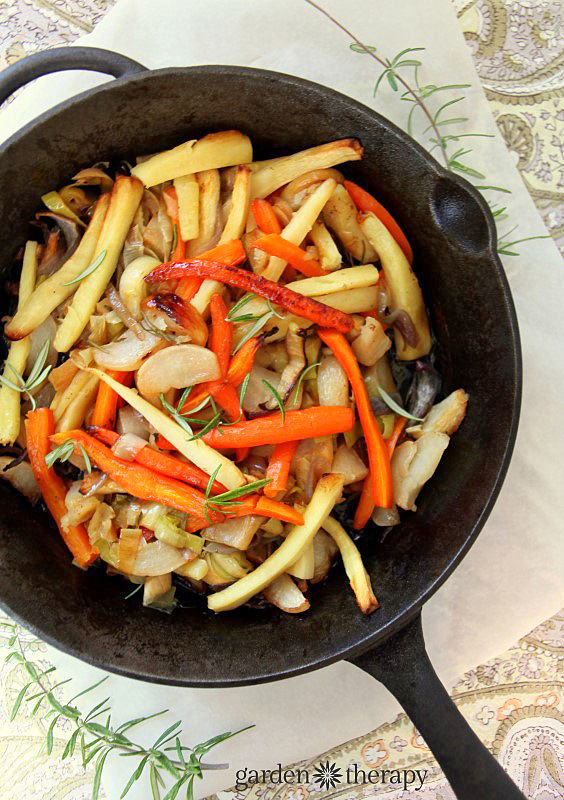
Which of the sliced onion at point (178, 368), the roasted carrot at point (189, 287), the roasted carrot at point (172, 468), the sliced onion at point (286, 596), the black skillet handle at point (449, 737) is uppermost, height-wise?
the roasted carrot at point (189, 287)

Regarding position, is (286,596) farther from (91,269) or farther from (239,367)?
(91,269)

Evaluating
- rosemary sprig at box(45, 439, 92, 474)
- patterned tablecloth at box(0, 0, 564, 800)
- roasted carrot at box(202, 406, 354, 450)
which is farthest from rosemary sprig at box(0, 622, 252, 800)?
roasted carrot at box(202, 406, 354, 450)

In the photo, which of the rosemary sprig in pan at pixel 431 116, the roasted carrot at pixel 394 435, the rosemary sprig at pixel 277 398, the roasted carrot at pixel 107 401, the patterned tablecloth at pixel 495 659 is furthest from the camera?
the patterned tablecloth at pixel 495 659

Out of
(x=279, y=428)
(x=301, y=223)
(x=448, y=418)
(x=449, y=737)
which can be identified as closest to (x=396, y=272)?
(x=301, y=223)

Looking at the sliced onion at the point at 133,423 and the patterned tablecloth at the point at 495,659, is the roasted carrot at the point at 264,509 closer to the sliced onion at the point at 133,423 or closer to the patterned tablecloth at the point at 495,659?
the sliced onion at the point at 133,423

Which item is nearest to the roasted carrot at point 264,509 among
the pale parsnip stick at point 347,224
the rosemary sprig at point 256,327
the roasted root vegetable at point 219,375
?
the roasted root vegetable at point 219,375
